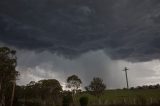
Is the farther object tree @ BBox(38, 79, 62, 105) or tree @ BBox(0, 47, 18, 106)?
tree @ BBox(38, 79, 62, 105)

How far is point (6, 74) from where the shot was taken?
240 ft

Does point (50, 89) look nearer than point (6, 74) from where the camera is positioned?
No

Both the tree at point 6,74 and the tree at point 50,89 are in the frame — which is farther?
the tree at point 50,89

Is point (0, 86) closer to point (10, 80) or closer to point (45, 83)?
point (10, 80)

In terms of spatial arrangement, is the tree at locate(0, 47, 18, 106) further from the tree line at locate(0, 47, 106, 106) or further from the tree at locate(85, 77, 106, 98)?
the tree at locate(85, 77, 106, 98)

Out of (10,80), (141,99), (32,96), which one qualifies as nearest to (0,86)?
(10,80)

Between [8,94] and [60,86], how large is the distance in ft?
70.9

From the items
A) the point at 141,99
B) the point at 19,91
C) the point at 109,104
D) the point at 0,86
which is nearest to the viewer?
the point at 141,99

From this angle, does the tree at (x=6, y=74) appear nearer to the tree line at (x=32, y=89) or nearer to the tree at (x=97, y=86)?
the tree line at (x=32, y=89)

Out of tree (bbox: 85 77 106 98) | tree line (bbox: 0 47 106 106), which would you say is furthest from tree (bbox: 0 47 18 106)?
tree (bbox: 85 77 106 98)

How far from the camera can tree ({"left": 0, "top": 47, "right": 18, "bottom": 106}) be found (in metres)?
70.8

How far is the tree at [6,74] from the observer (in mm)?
70812

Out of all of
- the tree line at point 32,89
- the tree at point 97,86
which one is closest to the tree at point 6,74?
the tree line at point 32,89

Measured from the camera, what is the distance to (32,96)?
87.9 metres
